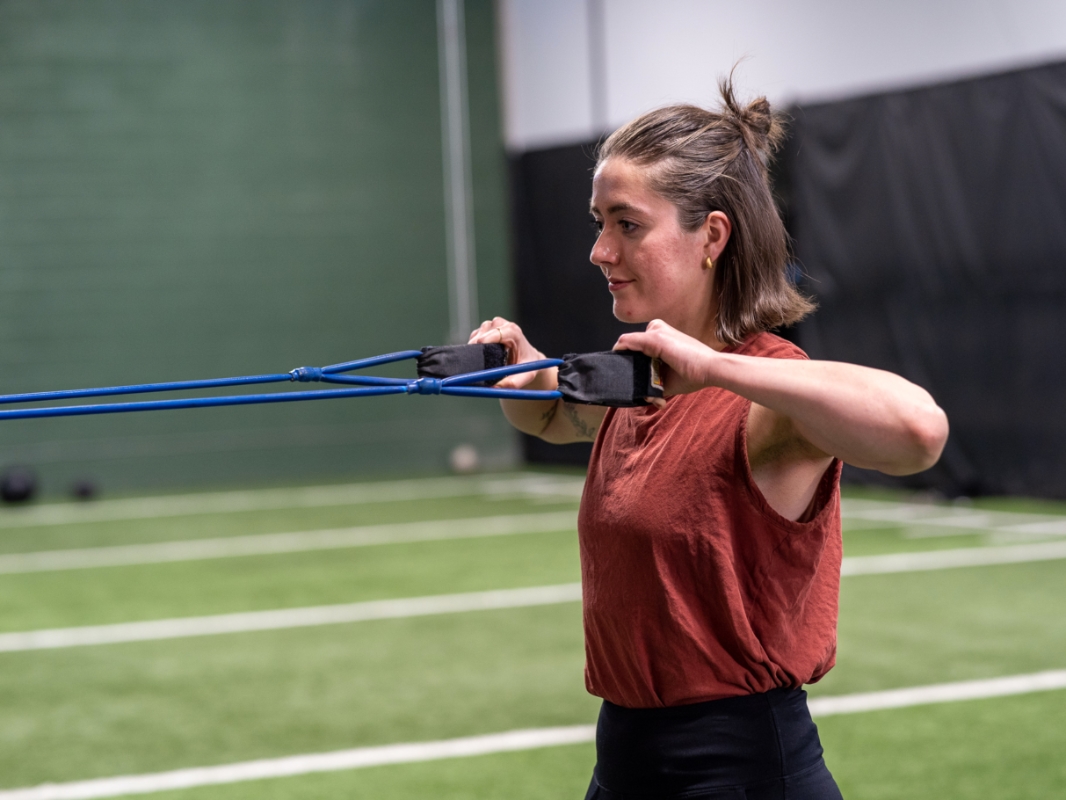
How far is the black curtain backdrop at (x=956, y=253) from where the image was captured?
721 cm

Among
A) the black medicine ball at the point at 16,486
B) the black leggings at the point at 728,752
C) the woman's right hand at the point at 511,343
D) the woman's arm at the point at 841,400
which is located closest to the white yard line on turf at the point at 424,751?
the woman's right hand at the point at 511,343

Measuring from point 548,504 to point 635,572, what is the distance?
6807 mm

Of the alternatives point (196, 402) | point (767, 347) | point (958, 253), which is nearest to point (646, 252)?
point (767, 347)

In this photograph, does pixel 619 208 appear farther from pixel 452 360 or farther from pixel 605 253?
pixel 452 360

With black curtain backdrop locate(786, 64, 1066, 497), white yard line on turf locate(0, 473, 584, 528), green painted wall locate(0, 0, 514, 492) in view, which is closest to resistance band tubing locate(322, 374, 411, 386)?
black curtain backdrop locate(786, 64, 1066, 497)

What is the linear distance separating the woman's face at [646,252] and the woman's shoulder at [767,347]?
0.23 ft

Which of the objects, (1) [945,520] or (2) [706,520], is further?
(1) [945,520]

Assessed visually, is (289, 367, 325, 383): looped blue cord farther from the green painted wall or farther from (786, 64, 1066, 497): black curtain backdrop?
the green painted wall

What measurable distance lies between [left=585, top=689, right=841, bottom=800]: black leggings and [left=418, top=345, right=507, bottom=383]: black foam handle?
497 millimetres

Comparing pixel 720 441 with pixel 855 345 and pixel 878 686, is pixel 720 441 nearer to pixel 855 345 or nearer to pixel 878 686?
pixel 878 686

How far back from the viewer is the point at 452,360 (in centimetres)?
174

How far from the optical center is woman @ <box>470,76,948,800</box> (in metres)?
1.51

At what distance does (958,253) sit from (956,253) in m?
0.01

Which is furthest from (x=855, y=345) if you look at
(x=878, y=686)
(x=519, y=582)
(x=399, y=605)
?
(x=878, y=686)
